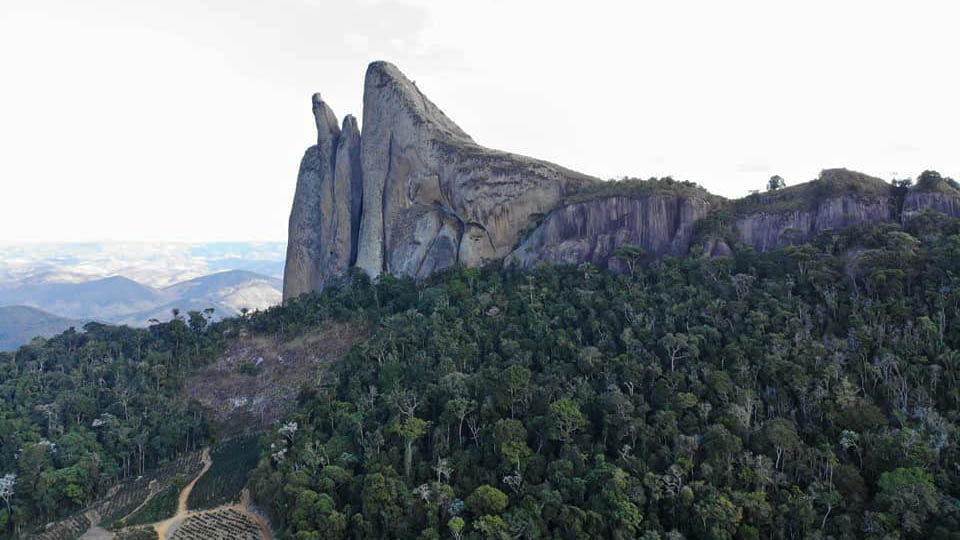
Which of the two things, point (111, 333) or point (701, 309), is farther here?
point (111, 333)

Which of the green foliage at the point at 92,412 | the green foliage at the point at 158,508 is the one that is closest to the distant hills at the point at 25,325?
the green foliage at the point at 92,412

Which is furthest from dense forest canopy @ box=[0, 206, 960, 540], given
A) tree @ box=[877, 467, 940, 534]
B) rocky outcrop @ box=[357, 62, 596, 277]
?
rocky outcrop @ box=[357, 62, 596, 277]

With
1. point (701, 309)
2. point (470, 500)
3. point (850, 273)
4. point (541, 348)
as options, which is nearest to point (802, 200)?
point (850, 273)

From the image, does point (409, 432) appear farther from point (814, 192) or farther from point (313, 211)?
point (313, 211)

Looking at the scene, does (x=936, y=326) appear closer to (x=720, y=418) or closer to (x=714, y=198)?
(x=720, y=418)

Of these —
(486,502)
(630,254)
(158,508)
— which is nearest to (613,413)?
(486,502)

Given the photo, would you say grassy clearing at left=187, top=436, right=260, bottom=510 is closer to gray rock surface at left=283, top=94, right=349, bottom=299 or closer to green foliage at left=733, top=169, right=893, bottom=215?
gray rock surface at left=283, top=94, right=349, bottom=299
